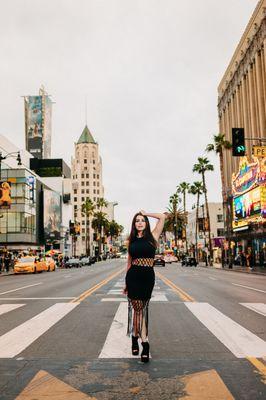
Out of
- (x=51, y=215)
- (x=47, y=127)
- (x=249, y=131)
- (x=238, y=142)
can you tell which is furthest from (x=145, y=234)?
(x=47, y=127)

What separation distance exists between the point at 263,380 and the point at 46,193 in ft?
287

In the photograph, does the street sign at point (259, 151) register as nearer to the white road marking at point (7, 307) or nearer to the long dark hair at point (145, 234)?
the white road marking at point (7, 307)

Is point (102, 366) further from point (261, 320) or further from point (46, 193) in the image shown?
point (46, 193)

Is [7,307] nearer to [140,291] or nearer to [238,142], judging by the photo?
[140,291]

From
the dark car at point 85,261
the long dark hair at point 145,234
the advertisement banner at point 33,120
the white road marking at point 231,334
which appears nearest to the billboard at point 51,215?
the dark car at point 85,261

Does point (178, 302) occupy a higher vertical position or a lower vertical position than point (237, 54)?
lower

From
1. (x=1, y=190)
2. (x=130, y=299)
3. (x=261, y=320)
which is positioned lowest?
(x=261, y=320)

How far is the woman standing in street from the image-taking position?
5.91 m

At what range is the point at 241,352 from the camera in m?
6.32

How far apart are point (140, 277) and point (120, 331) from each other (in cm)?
259

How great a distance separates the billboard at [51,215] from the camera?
3509 inches

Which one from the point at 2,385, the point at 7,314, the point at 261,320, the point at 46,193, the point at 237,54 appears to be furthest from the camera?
the point at 46,193

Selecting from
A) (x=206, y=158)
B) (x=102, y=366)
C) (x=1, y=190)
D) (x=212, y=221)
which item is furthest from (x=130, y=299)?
(x=212, y=221)

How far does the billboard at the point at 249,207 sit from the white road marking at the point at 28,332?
34.3 meters
